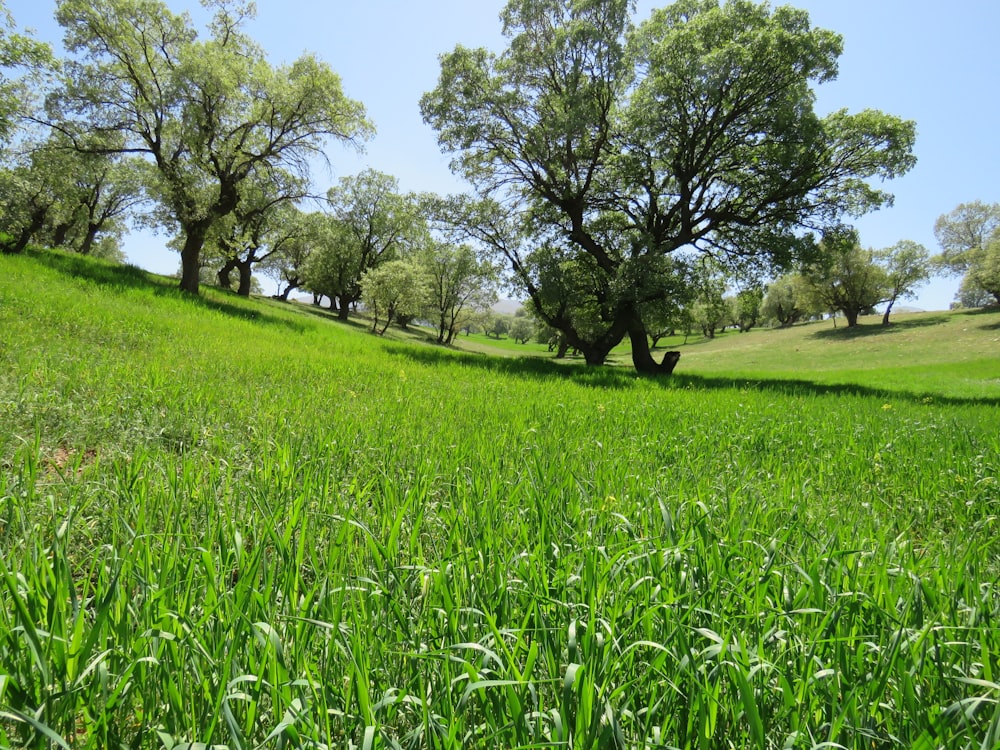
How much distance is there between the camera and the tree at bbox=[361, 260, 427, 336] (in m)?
38.4

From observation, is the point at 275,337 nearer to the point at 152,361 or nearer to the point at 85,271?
the point at 152,361

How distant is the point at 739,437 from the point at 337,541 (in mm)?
4892

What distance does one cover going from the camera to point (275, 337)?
1272 cm

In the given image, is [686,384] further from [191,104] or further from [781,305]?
[781,305]

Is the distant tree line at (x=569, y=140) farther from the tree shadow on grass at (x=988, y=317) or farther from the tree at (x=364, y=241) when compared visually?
the tree shadow on grass at (x=988, y=317)

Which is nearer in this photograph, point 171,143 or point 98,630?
point 98,630

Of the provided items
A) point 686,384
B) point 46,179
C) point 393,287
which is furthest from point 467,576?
point 393,287

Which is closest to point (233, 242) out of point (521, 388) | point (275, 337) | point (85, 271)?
point (85, 271)

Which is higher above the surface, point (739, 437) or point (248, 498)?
point (739, 437)

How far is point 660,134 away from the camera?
1603 cm

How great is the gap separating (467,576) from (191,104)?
23533mm

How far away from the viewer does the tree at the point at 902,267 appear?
178 ft

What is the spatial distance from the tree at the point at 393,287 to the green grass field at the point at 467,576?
3384 centimetres

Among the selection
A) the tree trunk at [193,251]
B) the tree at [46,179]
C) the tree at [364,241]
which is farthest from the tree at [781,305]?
the tree at [46,179]
